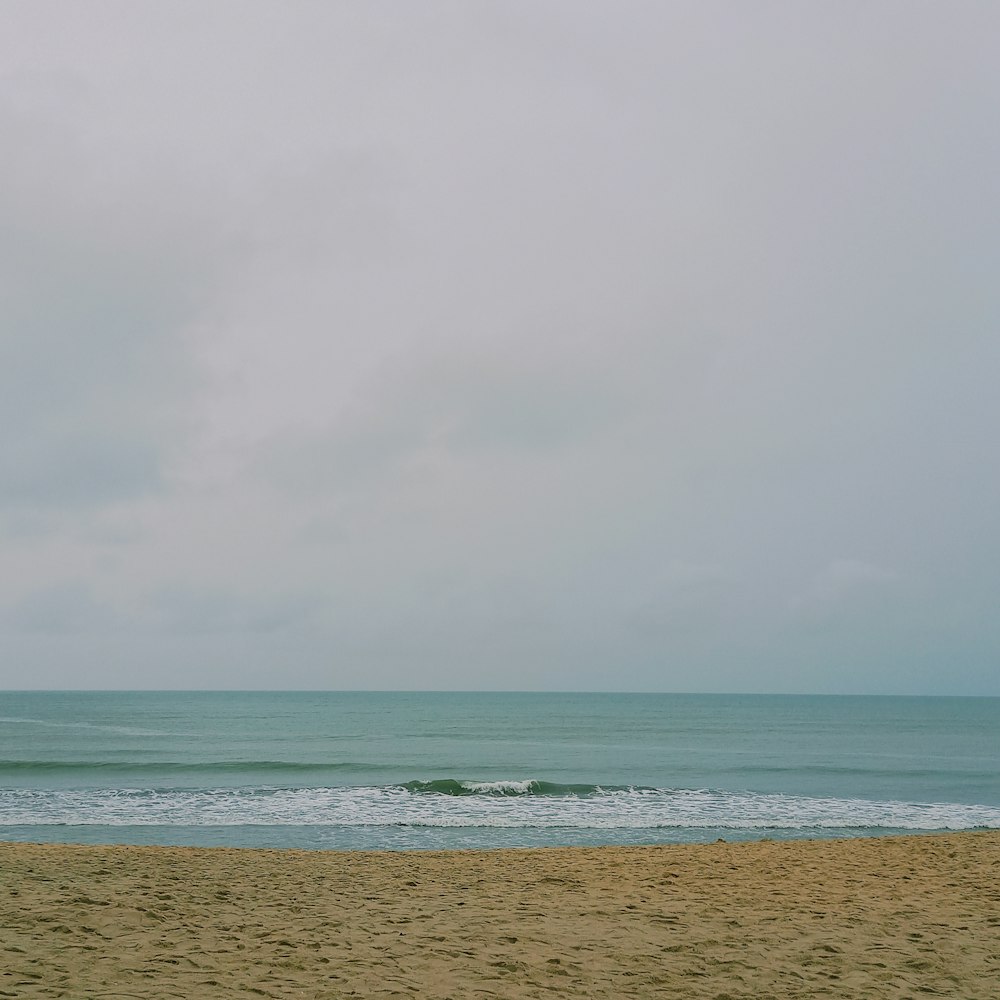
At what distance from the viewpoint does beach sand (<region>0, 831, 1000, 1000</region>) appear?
662cm

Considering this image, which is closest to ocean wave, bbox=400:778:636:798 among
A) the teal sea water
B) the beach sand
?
the teal sea water

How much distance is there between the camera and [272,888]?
34.9 feet

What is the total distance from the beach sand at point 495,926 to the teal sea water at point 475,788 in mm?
5854

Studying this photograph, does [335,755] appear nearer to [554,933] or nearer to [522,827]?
[522,827]

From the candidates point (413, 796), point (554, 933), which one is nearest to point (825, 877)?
point (554, 933)

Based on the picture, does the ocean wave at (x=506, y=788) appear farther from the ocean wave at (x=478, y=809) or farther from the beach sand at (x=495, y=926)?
the beach sand at (x=495, y=926)

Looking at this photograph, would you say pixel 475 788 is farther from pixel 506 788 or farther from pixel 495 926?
pixel 495 926

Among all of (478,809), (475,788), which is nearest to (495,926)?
(478,809)

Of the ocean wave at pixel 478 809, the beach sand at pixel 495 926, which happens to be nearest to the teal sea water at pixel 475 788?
the ocean wave at pixel 478 809

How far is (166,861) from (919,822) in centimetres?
1926

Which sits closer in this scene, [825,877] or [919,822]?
[825,877]

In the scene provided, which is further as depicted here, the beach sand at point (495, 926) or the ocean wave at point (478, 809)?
the ocean wave at point (478, 809)

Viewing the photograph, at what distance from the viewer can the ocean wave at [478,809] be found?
20.5 m

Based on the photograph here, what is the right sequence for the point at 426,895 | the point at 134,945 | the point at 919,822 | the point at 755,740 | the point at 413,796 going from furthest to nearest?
1. the point at 755,740
2. the point at 413,796
3. the point at 919,822
4. the point at 426,895
5. the point at 134,945
